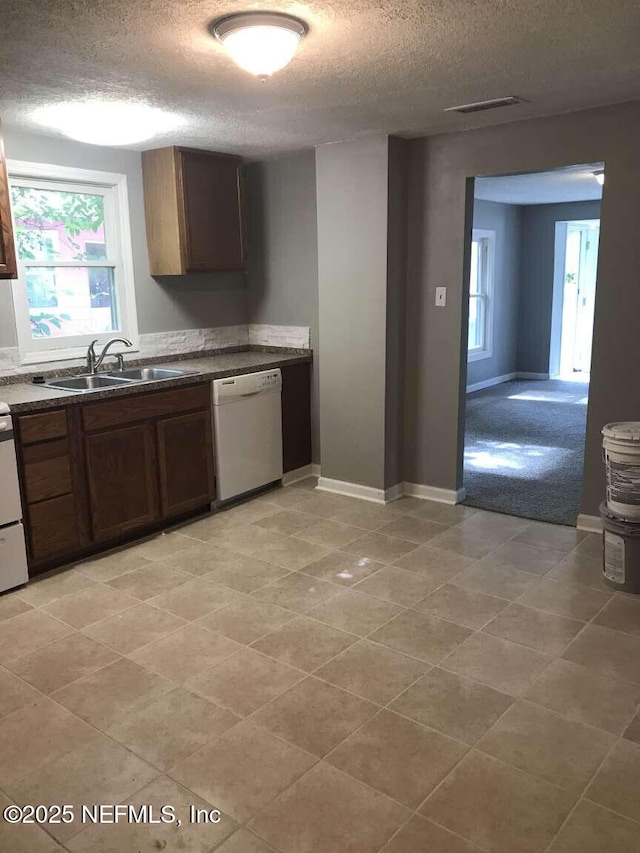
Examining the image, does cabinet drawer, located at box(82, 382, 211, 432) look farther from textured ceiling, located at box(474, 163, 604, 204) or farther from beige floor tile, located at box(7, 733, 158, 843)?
textured ceiling, located at box(474, 163, 604, 204)

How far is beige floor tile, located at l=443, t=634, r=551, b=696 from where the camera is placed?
2.50 meters

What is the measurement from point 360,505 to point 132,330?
1.88 m

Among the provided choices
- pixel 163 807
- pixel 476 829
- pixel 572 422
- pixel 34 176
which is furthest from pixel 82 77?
pixel 572 422

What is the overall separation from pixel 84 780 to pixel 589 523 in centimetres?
294

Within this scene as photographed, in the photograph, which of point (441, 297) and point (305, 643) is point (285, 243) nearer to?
point (441, 297)

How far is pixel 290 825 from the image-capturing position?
1863mm

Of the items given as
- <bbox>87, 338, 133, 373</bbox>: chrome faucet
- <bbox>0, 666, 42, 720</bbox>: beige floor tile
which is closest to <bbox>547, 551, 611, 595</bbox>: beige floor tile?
<bbox>0, 666, 42, 720</bbox>: beige floor tile

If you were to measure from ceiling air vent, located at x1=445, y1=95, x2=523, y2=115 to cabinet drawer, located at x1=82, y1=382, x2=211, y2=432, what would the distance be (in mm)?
2056

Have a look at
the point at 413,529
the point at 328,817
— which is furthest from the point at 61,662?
the point at 413,529

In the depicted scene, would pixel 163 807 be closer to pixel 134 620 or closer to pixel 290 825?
pixel 290 825

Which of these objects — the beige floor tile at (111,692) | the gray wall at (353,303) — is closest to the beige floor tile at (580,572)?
the gray wall at (353,303)

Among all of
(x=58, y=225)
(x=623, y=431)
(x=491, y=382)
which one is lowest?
(x=491, y=382)

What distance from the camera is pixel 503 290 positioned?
8.77 metres

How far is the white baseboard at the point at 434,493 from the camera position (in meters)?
4.42
